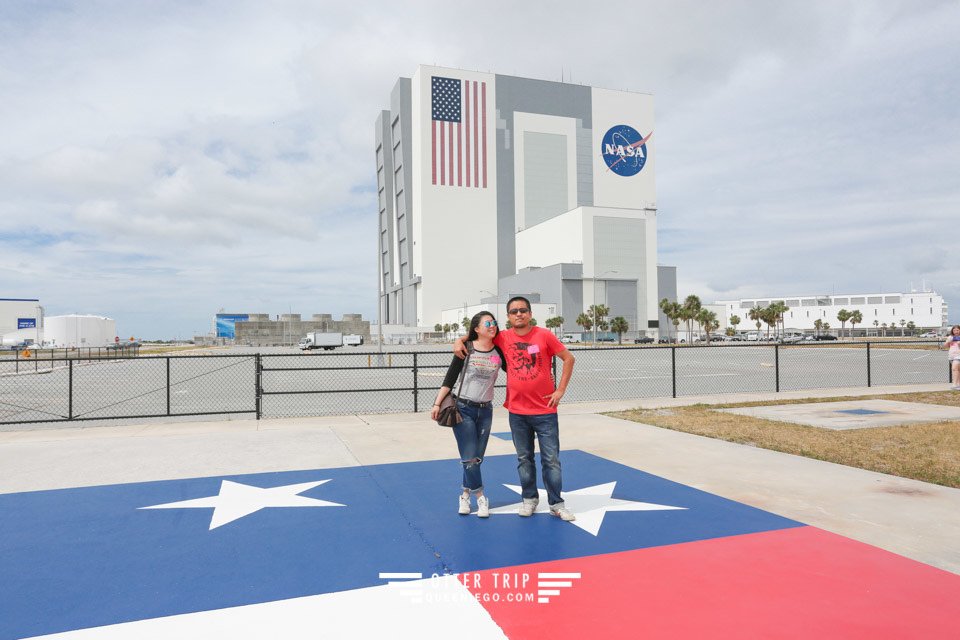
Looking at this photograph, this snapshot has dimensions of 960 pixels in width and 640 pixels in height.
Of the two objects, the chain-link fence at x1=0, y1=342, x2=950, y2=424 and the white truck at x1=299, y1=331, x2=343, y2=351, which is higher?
the white truck at x1=299, y1=331, x2=343, y2=351

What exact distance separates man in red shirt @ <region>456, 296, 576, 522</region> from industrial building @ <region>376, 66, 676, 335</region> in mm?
89251

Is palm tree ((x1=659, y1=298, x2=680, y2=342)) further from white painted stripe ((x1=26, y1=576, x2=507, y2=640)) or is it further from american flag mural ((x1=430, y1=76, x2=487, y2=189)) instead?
white painted stripe ((x1=26, y1=576, x2=507, y2=640))

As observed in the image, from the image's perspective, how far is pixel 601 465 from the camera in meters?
7.17

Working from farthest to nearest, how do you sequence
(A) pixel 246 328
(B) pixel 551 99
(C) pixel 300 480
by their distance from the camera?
(A) pixel 246 328, (B) pixel 551 99, (C) pixel 300 480

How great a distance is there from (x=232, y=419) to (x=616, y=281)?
297 feet

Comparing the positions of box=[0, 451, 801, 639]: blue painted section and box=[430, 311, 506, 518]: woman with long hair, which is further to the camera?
box=[430, 311, 506, 518]: woman with long hair

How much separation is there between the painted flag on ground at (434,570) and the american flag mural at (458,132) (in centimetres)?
9937

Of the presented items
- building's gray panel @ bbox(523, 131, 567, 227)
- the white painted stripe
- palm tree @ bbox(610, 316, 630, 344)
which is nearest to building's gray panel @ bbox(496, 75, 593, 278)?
→ building's gray panel @ bbox(523, 131, 567, 227)

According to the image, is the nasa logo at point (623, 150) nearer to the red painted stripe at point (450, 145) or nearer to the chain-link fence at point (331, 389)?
the red painted stripe at point (450, 145)

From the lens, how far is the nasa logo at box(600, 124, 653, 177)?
111m

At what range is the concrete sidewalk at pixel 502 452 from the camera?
5.05 meters

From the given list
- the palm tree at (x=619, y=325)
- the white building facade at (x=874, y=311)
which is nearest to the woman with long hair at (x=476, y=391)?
the palm tree at (x=619, y=325)

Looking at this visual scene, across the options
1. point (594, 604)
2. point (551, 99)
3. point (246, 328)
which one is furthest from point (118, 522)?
point (246, 328)

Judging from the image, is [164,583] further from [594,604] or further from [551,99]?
[551,99]
